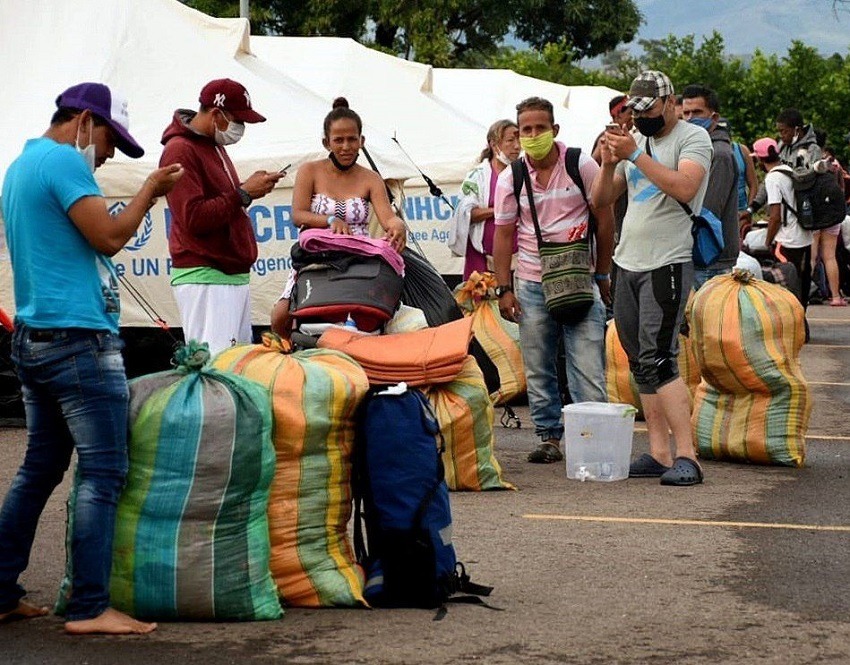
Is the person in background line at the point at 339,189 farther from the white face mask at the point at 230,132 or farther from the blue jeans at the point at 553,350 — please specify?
the blue jeans at the point at 553,350

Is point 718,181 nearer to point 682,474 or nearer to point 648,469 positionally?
point 648,469

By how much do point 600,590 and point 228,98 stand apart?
3.09 metres

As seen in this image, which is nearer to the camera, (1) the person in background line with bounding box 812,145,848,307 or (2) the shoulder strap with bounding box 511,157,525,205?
(2) the shoulder strap with bounding box 511,157,525,205

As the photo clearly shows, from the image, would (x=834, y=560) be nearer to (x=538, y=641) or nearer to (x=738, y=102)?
(x=538, y=641)

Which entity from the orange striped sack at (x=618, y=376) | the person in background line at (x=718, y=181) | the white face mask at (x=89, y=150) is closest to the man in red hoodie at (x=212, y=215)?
the white face mask at (x=89, y=150)

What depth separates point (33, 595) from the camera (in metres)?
6.52

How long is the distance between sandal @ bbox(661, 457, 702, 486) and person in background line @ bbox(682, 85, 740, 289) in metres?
1.77

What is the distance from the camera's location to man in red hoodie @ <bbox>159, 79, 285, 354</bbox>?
8.42 metres

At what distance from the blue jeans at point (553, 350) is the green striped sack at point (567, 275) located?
16 cm

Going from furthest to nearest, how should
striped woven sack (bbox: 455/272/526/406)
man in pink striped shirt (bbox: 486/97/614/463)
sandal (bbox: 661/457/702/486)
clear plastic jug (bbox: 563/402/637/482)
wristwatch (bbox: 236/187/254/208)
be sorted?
striped woven sack (bbox: 455/272/526/406) < man in pink striped shirt (bbox: 486/97/614/463) < clear plastic jug (bbox: 563/402/637/482) < sandal (bbox: 661/457/702/486) < wristwatch (bbox: 236/187/254/208)

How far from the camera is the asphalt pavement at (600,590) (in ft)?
18.7

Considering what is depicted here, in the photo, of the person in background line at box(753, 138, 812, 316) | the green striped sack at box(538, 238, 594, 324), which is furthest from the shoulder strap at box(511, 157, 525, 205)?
the person in background line at box(753, 138, 812, 316)

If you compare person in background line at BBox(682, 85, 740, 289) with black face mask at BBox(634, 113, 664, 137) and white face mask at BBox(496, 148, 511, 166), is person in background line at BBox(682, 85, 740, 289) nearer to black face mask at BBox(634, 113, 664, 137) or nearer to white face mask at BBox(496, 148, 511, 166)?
white face mask at BBox(496, 148, 511, 166)

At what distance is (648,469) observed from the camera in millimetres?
9469
